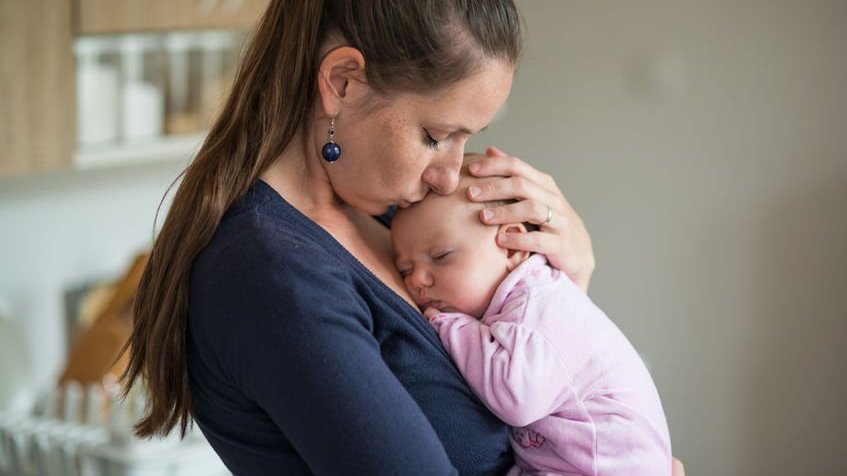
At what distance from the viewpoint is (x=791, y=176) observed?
9.74 ft

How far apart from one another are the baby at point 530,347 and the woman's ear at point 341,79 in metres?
0.20

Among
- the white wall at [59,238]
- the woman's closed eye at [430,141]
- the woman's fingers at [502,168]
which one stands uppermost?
the woman's closed eye at [430,141]

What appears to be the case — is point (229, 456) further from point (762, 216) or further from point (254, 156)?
point (762, 216)

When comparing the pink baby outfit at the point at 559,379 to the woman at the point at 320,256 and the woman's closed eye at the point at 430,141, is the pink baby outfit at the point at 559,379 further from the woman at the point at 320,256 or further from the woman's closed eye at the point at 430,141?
the woman's closed eye at the point at 430,141

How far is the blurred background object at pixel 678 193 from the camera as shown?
258 cm

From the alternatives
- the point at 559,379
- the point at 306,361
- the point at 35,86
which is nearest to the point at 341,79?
the point at 306,361

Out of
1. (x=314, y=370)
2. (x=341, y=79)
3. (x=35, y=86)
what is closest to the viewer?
(x=314, y=370)

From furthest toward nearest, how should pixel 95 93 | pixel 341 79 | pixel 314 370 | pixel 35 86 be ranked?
pixel 95 93 → pixel 35 86 → pixel 341 79 → pixel 314 370

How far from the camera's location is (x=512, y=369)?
1.17 m

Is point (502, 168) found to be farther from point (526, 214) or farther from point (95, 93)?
point (95, 93)

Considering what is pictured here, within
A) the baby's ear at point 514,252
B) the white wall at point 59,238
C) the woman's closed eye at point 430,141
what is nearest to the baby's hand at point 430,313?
the baby's ear at point 514,252

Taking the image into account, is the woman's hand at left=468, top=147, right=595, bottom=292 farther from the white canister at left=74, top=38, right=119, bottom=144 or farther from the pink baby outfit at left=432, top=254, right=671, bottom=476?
the white canister at left=74, top=38, right=119, bottom=144

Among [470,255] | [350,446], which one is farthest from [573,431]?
[350,446]

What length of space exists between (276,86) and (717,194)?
2210 millimetres
